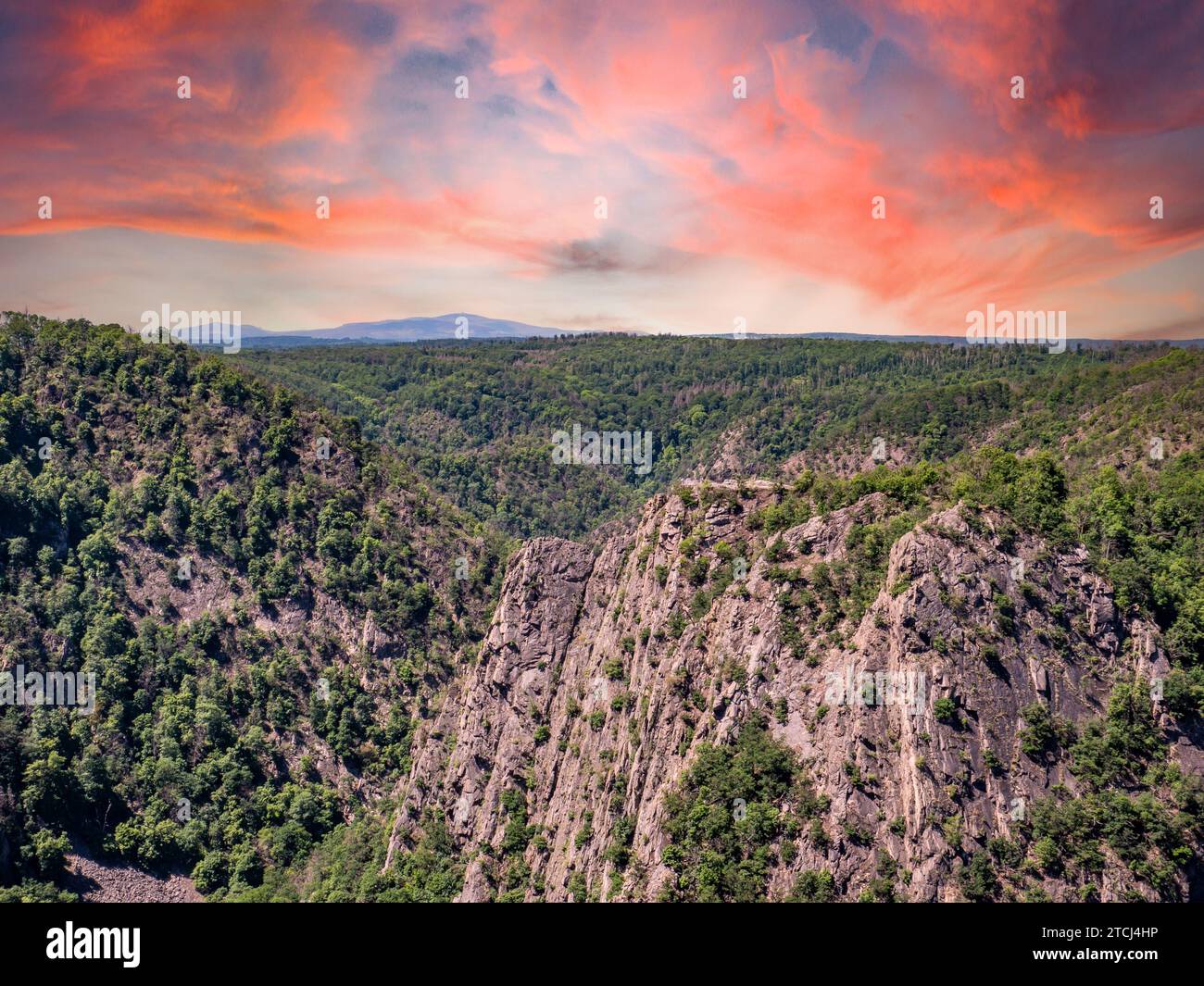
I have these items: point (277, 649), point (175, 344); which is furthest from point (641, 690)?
point (175, 344)

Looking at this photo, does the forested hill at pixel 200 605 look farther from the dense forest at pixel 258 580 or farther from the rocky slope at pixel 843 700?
the rocky slope at pixel 843 700

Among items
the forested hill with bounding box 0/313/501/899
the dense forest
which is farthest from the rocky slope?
the forested hill with bounding box 0/313/501/899

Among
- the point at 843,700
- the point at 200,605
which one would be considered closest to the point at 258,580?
the point at 200,605

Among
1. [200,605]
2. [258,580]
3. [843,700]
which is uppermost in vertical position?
[258,580]

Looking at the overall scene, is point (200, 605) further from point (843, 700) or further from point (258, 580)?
point (843, 700)
